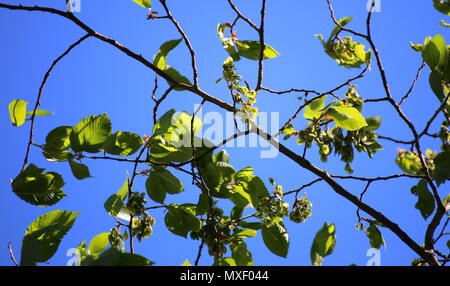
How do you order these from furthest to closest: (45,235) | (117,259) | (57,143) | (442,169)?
(57,143), (442,169), (45,235), (117,259)

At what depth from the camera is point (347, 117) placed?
1205 millimetres

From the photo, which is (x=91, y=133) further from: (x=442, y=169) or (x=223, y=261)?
(x=442, y=169)

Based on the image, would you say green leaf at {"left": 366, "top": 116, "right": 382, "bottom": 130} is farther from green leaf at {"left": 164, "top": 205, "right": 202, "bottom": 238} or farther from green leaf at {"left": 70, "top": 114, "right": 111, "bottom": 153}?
green leaf at {"left": 70, "top": 114, "right": 111, "bottom": 153}

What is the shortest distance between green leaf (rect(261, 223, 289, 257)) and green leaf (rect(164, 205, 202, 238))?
0.19 m

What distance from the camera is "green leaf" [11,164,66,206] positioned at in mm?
1059

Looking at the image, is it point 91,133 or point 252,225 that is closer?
point 91,133

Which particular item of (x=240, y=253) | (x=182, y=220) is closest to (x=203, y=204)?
(x=182, y=220)

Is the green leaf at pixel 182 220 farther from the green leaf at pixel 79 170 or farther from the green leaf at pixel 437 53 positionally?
the green leaf at pixel 437 53

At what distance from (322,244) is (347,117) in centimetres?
39

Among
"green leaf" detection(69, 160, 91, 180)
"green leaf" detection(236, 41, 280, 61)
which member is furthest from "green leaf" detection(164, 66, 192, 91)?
"green leaf" detection(69, 160, 91, 180)

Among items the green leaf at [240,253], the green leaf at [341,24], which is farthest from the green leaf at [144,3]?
the green leaf at [240,253]
